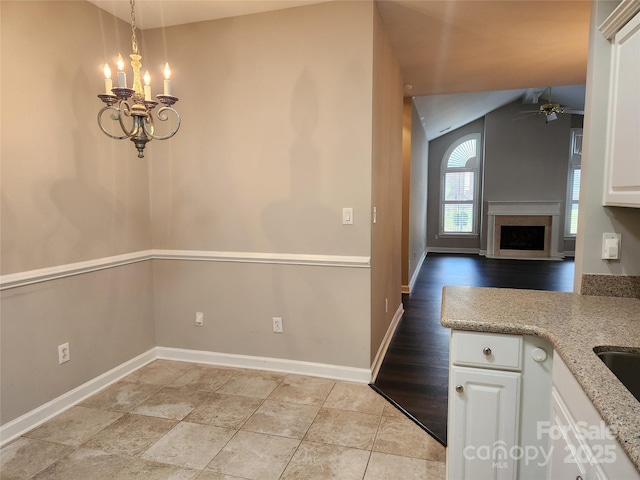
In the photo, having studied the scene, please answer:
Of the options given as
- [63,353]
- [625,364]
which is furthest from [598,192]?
[63,353]

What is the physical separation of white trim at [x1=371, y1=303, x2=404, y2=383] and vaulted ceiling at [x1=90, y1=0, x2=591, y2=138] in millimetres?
2467

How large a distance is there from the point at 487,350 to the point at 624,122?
1.07 meters

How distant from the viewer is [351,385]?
2.83 m

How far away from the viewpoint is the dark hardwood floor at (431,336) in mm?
2576

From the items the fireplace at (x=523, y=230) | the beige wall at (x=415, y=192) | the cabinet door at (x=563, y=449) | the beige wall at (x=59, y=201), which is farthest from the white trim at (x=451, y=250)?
the cabinet door at (x=563, y=449)

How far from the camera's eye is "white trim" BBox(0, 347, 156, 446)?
222 centimetres

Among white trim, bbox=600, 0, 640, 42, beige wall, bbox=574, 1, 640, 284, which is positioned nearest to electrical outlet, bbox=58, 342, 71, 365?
beige wall, bbox=574, 1, 640, 284

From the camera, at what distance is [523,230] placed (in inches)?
363

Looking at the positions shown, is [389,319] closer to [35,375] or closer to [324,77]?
[324,77]

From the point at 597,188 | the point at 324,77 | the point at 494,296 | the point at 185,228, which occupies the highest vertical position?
the point at 324,77

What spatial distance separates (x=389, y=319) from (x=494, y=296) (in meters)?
1.99

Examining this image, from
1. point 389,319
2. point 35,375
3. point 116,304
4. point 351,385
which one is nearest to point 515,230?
point 389,319

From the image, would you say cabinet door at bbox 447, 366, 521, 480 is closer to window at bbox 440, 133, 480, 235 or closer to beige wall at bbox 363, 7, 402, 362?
beige wall at bbox 363, 7, 402, 362

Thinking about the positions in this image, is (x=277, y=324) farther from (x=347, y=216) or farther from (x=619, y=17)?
(x=619, y=17)
